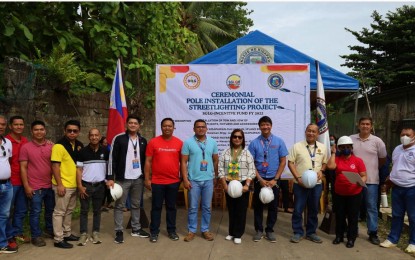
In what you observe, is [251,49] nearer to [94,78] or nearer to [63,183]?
[94,78]

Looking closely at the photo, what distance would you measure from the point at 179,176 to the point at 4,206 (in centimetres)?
228

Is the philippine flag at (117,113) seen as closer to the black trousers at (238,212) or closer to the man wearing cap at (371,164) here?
the black trousers at (238,212)

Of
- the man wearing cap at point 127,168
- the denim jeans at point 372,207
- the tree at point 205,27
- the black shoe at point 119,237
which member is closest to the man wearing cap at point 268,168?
the denim jeans at point 372,207

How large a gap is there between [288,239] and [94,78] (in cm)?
628

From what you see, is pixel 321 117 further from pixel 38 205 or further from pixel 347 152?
pixel 38 205

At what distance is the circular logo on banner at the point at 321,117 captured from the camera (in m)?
6.69

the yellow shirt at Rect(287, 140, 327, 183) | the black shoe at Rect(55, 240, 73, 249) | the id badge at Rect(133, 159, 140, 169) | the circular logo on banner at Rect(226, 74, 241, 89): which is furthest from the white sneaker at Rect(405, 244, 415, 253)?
the black shoe at Rect(55, 240, 73, 249)

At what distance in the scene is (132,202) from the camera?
5.91 metres

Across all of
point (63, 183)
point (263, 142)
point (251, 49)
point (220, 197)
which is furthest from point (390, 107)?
point (63, 183)

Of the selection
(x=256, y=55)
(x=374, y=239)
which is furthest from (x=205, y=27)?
(x=374, y=239)

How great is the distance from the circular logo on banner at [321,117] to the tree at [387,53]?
44.6ft

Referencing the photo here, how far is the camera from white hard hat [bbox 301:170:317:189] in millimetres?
5562

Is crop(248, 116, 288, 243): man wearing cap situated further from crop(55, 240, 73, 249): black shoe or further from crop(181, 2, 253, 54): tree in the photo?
crop(181, 2, 253, 54): tree

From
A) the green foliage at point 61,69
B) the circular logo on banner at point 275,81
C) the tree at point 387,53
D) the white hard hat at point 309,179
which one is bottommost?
the white hard hat at point 309,179
